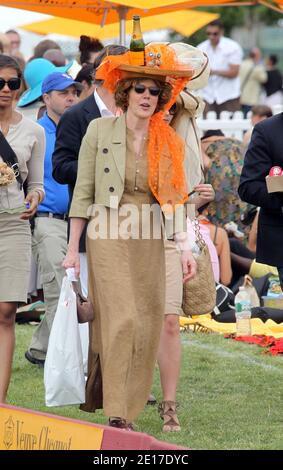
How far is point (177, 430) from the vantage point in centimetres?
767

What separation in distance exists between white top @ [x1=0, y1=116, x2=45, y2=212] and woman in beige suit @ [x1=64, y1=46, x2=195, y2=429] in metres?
0.62

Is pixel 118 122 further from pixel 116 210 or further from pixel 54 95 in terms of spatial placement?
pixel 54 95

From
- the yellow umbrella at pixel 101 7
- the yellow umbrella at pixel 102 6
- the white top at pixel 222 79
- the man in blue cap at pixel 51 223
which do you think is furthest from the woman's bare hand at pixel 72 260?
the white top at pixel 222 79

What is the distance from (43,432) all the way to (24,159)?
2.45 metres

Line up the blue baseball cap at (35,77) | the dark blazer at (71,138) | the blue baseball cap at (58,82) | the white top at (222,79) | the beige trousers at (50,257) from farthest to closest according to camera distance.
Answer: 1. the white top at (222,79)
2. the blue baseball cap at (35,77)
3. the blue baseball cap at (58,82)
4. the beige trousers at (50,257)
5. the dark blazer at (71,138)

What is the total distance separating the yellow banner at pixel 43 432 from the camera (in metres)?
5.55

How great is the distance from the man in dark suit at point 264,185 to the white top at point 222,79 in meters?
11.2

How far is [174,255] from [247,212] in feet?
17.7

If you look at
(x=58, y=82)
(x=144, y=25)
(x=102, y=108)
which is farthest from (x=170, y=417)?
(x=144, y=25)

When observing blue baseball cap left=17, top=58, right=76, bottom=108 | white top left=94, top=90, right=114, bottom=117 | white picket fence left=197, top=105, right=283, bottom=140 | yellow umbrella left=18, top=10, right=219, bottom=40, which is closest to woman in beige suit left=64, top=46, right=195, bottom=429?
white top left=94, top=90, right=114, bottom=117

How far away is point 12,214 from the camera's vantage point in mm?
7695

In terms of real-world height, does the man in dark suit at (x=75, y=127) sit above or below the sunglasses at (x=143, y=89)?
below

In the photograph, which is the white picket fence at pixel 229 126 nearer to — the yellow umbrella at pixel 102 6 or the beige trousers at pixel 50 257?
the yellow umbrella at pixel 102 6
